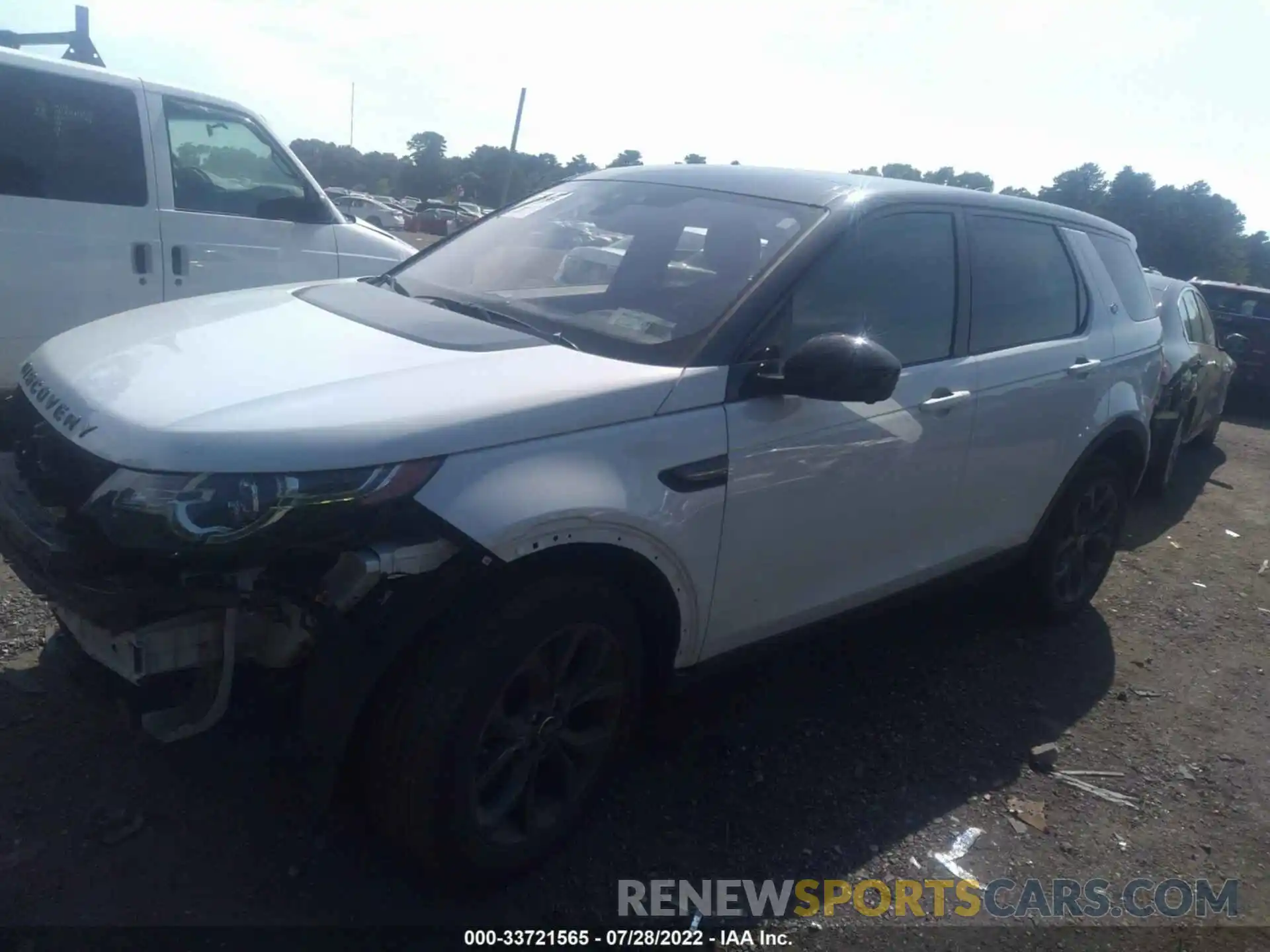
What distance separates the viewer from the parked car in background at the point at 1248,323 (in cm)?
1288

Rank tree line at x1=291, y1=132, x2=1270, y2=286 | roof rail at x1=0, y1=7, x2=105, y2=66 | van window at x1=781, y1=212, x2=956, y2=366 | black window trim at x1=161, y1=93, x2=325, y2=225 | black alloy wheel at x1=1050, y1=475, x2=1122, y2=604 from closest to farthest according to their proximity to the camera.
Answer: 1. van window at x1=781, y1=212, x2=956, y2=366
2. black alloy wheel at x1=1050, y1=475, x2=1122, y2=604
3. black window trim at x1=161, y1=93, x2=325, y2=225
4. roof rail at x1=0, y1=7, x2=105, y2=66
5. tree line at x1=291, y1=132, x2=1270, y2=286

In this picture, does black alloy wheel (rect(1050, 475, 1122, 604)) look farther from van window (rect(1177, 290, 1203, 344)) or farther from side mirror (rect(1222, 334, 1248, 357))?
side mirror (rect(1222, 334, 1248, 357))

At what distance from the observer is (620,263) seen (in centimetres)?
338

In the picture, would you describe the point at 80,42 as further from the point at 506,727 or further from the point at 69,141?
the point at 506,727

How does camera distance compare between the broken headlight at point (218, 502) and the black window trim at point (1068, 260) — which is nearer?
the broken headlight at point (218, 502)

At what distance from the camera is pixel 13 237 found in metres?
4.93

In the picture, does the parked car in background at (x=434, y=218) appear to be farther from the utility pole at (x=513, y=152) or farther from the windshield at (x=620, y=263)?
the windshield at (x=620, y=263)

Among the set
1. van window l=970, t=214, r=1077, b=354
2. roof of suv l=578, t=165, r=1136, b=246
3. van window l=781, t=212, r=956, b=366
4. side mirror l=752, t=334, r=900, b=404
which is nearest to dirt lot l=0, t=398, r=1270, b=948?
side mirror l=752, t=334, r=900, b=404

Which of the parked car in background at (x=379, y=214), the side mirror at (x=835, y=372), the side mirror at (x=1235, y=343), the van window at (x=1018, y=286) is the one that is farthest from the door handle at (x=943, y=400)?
the parked car in background at (x=379, y=214)

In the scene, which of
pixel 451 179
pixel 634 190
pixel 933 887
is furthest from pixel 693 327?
pixel 451 179

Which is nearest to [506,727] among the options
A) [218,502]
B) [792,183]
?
[218,502]

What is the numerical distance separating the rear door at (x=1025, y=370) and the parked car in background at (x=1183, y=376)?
Answer: 212cm

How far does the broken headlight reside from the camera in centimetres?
216

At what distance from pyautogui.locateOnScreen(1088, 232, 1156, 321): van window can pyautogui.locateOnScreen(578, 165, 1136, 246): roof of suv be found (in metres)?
0.84
